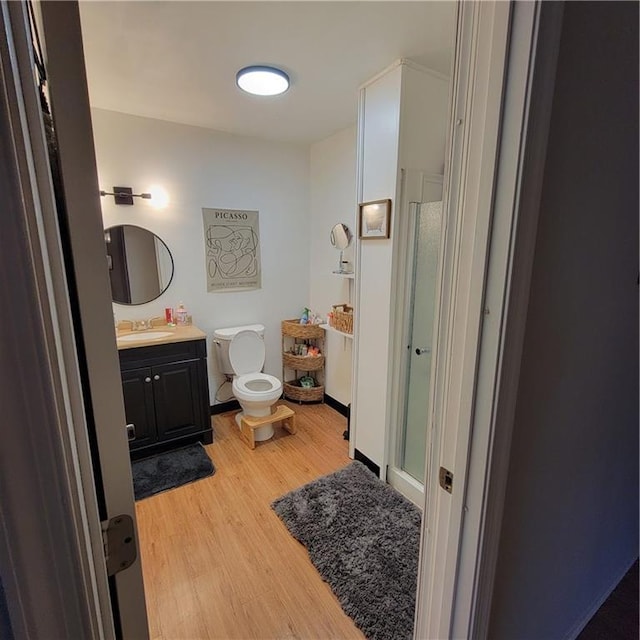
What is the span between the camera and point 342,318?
2850 millimetres

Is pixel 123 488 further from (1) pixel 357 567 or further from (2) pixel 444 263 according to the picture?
(1) pixel 357 567

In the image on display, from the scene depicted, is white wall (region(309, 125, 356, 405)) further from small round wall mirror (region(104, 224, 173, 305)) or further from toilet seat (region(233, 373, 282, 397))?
small round wall mirror (region(104, 224, 173, 305))

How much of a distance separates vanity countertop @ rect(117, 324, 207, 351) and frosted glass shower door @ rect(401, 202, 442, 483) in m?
1.48

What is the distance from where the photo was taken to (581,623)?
1387 mm

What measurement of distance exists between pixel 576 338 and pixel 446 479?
471 mm

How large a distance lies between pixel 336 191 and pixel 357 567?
264cm

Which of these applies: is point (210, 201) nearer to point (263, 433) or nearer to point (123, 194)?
point (123, 194)

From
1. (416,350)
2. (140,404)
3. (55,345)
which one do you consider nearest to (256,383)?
(140,404)

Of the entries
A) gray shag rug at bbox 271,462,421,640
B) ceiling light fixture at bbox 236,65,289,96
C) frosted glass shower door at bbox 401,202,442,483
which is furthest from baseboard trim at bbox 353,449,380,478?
ceiling light fixture at bbox 236,65,289,96

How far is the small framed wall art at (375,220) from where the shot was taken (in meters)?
2.04

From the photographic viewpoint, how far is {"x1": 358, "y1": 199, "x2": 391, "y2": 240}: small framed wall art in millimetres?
2035

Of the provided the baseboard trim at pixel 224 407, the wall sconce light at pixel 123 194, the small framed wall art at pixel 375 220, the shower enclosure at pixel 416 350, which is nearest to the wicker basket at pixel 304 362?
the baseboard trim at pixel 224 407

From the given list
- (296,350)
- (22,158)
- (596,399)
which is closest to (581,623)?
(596,399)

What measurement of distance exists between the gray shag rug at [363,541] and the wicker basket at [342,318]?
1.02 metres
